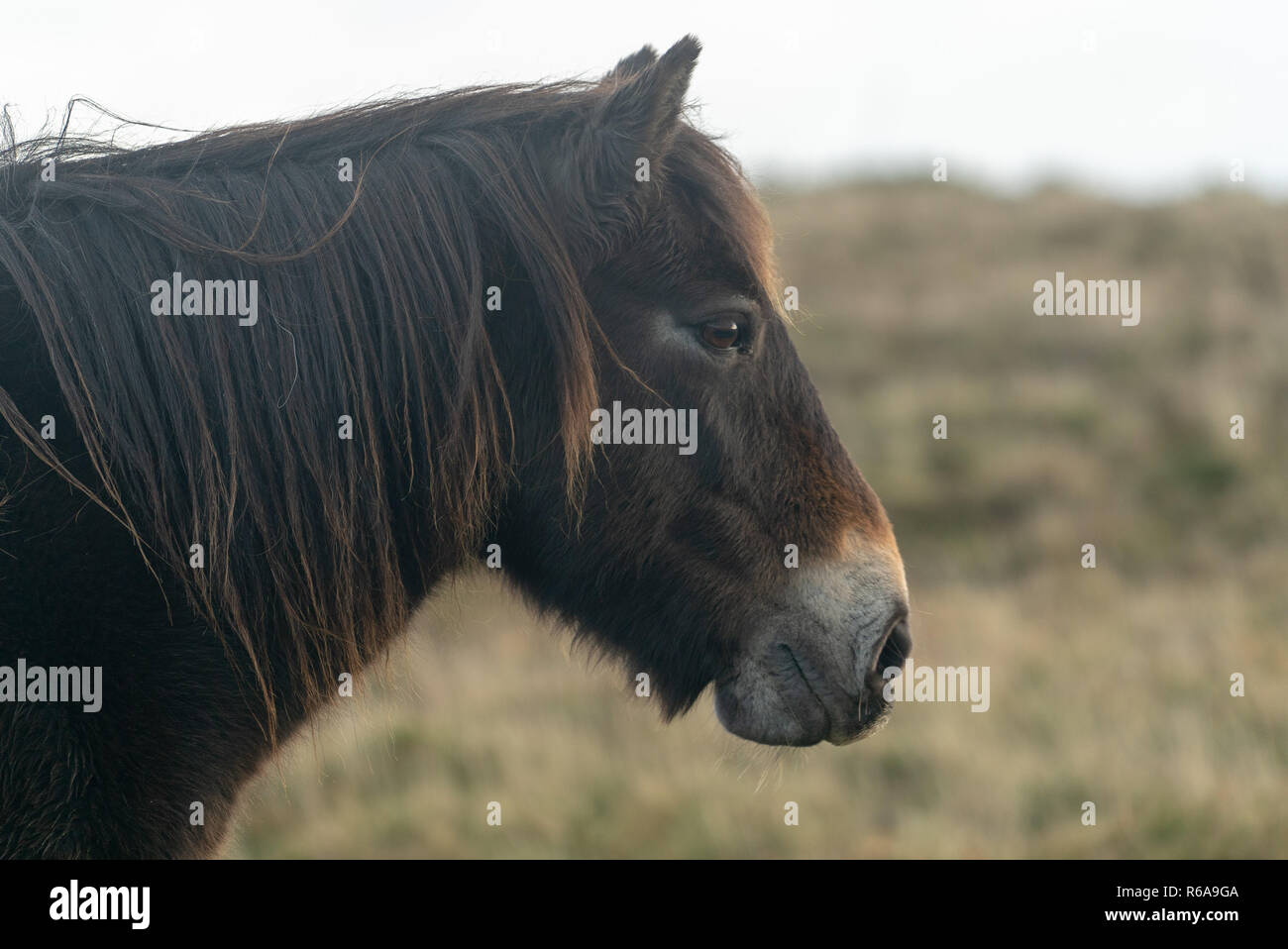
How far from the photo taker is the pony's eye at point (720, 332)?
8.10 feet

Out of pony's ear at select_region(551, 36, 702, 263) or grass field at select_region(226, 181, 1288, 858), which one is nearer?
pony's ear at select_region(551, 36, 702, 263)

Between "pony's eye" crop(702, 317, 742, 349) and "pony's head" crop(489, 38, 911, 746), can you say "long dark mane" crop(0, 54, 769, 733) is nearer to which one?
"pony's head" crop(489, 38, 911, 746)

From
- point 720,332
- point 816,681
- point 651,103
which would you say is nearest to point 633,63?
point 651,103

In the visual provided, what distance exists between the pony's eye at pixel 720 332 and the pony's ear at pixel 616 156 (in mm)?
301

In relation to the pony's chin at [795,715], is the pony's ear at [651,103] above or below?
above

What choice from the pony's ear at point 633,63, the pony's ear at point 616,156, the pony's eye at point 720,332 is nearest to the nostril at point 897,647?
the pony's eye at point 720,332

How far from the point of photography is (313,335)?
225cm

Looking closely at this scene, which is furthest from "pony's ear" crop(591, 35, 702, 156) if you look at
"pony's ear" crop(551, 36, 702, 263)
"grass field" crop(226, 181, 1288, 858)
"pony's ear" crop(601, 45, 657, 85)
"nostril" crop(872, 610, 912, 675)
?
"nostril" crop(872, 610, 912, 675)

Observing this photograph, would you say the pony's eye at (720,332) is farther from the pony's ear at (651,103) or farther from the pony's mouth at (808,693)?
the pony's mouth at (808,693)

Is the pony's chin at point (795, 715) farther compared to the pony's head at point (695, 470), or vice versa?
the pony's chin at point (795, 715)

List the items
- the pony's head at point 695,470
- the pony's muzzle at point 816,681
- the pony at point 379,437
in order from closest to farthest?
the pony at point 379,437
the pony's head at point 695,470
the pony's muzzle at point 816,681

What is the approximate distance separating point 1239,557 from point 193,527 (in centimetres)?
1033

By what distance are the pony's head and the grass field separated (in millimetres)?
356

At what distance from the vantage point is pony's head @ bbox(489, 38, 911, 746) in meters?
2.41
